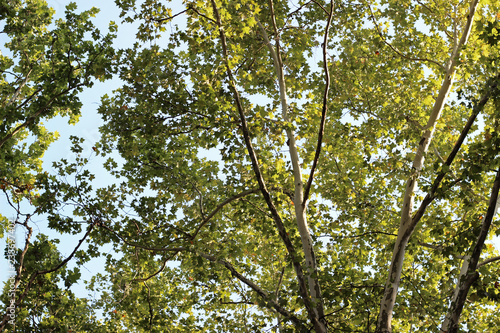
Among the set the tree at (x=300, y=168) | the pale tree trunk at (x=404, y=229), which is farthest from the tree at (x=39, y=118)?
the pale tree trunk at (x=404, y=229)

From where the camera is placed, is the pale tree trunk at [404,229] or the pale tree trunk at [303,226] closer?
the pale tree trunk at [404,229]

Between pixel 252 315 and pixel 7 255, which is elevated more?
pixel 252 315

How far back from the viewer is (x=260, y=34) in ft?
28.7

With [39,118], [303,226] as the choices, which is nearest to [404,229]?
[303,226]

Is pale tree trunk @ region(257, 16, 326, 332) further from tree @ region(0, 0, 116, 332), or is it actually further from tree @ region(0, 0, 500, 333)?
tree @ region(0, 0, 116, 332)

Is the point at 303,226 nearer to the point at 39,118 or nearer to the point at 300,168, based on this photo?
the point at 300,168

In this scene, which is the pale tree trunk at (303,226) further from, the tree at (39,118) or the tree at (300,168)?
the tree at (39,118)

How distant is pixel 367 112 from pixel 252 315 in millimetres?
5486

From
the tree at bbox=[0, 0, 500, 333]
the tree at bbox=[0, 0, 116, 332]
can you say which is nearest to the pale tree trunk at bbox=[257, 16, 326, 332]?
the tree at bbox=[0, 0, 500, 333]

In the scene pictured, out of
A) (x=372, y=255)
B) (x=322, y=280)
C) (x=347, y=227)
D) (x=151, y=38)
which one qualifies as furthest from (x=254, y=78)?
(x=372, y=255)

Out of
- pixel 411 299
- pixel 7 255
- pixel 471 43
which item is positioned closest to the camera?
pixel 7 255

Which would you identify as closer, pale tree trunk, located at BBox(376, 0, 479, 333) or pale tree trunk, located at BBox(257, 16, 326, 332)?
pale tree trunk, located at BBox(376, 0, 479, 333)

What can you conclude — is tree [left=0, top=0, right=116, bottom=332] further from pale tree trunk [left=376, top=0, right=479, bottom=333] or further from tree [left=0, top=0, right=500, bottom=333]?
pale tree trunk [left=376, top=0, right=479, bottom=333]

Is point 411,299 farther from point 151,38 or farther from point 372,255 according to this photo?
point 151,38
